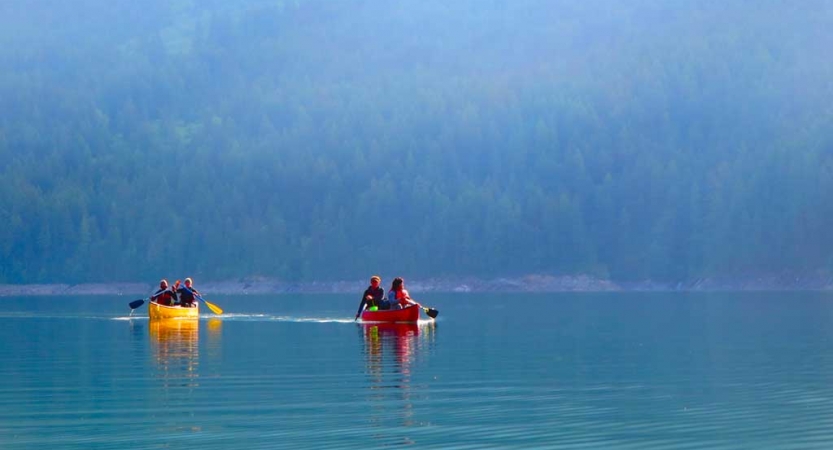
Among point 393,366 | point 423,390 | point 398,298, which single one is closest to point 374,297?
point 398,298

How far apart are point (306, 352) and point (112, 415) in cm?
2100

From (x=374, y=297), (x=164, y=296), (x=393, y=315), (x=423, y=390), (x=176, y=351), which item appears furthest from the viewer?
(x=164, y=296)

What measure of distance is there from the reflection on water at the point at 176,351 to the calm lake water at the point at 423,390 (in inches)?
3.8

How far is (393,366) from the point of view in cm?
4612

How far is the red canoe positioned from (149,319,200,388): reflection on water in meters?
8.62

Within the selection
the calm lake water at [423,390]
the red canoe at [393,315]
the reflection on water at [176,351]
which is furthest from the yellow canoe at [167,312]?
the red canoe at [393,315]

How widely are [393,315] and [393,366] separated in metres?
27.9

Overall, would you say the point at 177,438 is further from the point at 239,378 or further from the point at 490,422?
the point at 239,378

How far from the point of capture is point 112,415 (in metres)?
33.0

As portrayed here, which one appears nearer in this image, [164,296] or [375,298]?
[375,298]

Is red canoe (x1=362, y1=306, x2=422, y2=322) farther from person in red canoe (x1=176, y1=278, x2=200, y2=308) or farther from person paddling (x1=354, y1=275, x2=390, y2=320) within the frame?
person in red canoe (x1=176, y1=278, x2=200, y2=308)

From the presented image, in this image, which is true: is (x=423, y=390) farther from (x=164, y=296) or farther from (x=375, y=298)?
(x=164, y=296)

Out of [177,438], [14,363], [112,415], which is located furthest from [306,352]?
[177,438]

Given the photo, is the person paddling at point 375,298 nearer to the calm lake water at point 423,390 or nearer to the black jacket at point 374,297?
the black jacket at point 374,297
